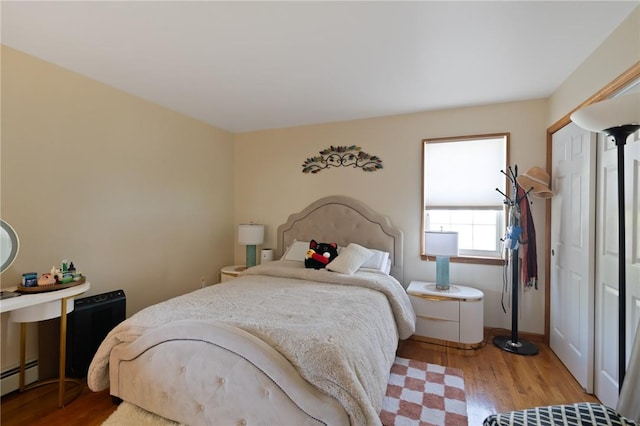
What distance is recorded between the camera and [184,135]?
3.46 metres


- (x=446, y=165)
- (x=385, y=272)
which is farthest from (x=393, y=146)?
(x=385, y=272)

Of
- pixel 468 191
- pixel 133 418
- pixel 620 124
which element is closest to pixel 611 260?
pixel 620 124

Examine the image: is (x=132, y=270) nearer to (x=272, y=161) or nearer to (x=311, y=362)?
(x=272, y=161)

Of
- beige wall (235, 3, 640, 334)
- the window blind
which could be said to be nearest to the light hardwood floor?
beige wall (235, 3, 640, 334)

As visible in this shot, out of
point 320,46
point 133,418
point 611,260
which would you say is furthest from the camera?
point 320,46

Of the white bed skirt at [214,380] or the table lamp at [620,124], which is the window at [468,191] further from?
the white bed skirt at [214,380]

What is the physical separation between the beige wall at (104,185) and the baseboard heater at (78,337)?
4.3 inches

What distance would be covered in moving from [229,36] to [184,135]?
1.89 metres

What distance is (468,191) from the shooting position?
3.25 metres

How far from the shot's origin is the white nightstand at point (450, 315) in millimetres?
2736

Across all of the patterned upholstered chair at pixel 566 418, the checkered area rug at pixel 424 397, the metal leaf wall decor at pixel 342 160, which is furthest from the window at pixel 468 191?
the patterned upholstered chair at pixel 566 418

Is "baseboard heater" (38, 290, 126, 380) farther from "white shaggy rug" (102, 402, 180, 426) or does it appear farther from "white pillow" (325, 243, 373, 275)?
"white pillow" (325, 243, 373, 275)

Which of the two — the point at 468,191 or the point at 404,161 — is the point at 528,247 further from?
the point at 404,161

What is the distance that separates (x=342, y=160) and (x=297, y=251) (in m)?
1.29
